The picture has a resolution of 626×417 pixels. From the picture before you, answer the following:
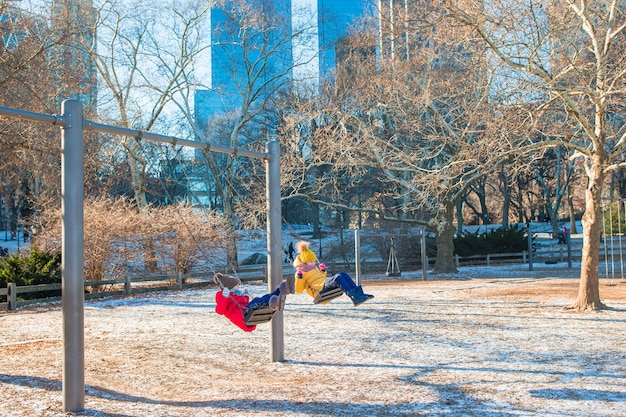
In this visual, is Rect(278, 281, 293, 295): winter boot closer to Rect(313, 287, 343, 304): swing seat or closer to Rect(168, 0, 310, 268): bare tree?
Rect(313, 287, 343, 304): swing seat

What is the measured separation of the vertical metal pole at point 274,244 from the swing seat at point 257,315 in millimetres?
1285

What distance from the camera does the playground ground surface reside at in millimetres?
6402

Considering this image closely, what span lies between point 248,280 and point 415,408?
1760 centimetres

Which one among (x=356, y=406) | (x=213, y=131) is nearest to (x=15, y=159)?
(x=356, y=406)

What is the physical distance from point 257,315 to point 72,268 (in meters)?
2.13

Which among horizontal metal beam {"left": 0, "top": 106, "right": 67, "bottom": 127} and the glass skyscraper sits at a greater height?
the glass skyscraper

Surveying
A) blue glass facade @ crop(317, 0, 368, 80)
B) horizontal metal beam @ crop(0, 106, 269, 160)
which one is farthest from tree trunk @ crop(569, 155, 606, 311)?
blue glass facade @ crop(317, 0, 368, 80)

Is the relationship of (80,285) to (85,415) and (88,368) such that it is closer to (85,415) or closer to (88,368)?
(85,415)

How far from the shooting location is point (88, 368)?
845 centimetres

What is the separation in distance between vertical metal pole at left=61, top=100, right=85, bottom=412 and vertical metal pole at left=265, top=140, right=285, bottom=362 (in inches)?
115

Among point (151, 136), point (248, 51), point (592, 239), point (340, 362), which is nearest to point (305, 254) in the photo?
point (340, 362)

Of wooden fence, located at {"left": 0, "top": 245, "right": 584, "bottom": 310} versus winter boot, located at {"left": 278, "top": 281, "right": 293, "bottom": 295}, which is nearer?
winter boot, located at {"left": 278, "top": 281, "right": 293, "bottom": 295}

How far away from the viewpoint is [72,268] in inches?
246

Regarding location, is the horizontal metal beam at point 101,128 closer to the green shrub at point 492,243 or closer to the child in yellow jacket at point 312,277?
the child in yellow jacket at point 312,277
